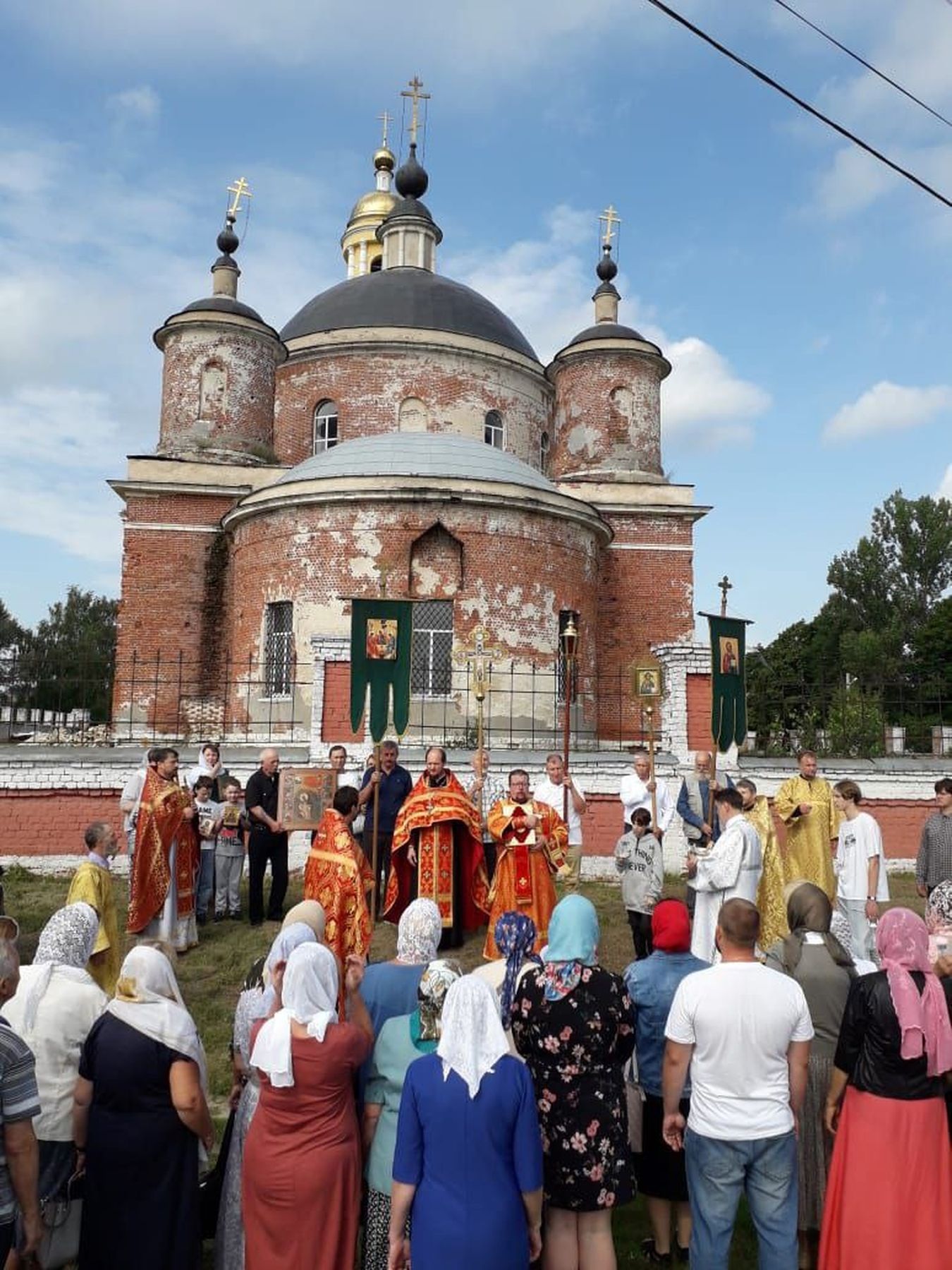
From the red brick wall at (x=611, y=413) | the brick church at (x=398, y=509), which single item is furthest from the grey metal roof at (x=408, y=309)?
the red brick wall at (x=611, y=413)

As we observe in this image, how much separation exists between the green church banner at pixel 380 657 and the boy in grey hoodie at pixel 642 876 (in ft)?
14.2

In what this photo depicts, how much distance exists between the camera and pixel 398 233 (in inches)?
1121

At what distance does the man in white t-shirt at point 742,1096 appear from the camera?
3.52m

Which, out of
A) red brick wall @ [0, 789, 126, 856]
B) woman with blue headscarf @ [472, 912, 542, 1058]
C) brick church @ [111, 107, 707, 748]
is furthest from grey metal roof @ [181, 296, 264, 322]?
woman with blue headscarf @ [472, 912, 542, 1058]

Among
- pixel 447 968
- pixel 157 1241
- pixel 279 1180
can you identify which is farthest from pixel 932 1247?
pixel 157 1241

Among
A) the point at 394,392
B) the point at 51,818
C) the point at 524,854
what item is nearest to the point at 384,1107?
the point at 524,854

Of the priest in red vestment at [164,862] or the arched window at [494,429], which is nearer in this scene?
the priest in red vestment at [164,862]

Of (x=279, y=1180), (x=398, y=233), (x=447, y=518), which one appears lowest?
(x=279, y=1180)

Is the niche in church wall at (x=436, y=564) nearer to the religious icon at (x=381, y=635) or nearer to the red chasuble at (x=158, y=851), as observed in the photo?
the religious icon at (x=381, y=635)

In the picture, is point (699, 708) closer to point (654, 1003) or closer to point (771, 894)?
point (771, 894)

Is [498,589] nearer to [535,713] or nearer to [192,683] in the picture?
[535,713]

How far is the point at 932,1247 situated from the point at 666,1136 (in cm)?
94

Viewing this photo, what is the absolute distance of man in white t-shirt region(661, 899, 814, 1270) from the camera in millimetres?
3518

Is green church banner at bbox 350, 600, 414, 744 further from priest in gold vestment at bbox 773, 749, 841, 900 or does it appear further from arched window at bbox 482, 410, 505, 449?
arched window at bbox 482, 410, 505, 449
